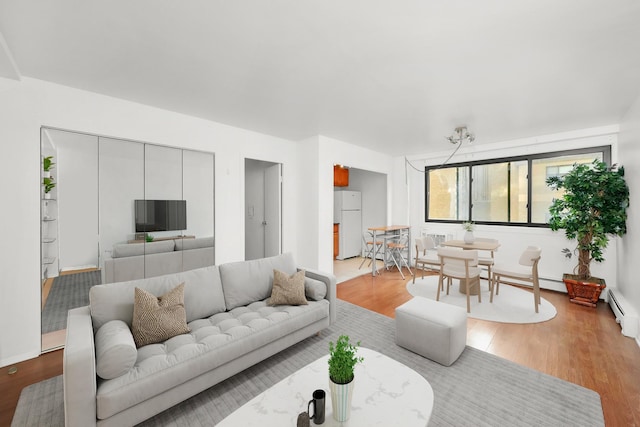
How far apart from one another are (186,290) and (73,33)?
7.02 ft

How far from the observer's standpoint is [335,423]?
133cm

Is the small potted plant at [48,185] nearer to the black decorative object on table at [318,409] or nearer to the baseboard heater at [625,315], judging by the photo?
the black decorative object on table at [318,409]

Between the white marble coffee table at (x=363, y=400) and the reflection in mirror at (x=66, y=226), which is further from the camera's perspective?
the reflection in mirror at (x=66, y=226)

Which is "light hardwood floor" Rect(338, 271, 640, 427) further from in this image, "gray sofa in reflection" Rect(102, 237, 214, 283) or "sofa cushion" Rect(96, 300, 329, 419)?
"gray sofa in reflection" Rect(102, 237, 214, 283)

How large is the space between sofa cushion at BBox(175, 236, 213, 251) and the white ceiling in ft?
5.64

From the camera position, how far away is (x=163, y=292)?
232 centimetres

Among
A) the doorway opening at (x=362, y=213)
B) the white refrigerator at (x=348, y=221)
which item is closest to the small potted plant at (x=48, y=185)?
the doorway opening at (x=362, y=213)

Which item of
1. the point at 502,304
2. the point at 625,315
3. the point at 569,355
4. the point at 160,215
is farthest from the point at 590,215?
the point at 160,215

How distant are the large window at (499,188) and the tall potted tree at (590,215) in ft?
1.65

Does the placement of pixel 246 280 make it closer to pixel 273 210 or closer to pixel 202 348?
pixel 202 348

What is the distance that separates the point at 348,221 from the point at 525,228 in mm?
3761

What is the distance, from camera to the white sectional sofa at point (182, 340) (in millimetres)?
1506

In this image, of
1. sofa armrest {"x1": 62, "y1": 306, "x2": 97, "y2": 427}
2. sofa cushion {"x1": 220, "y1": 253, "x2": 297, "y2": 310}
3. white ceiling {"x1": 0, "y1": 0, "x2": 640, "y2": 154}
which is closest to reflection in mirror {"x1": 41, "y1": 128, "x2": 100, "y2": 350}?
white ceiling {"x1": 0, "y1": 0, "x2": 640, "y2": 154}

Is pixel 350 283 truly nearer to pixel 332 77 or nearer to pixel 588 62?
pixel 332 77
